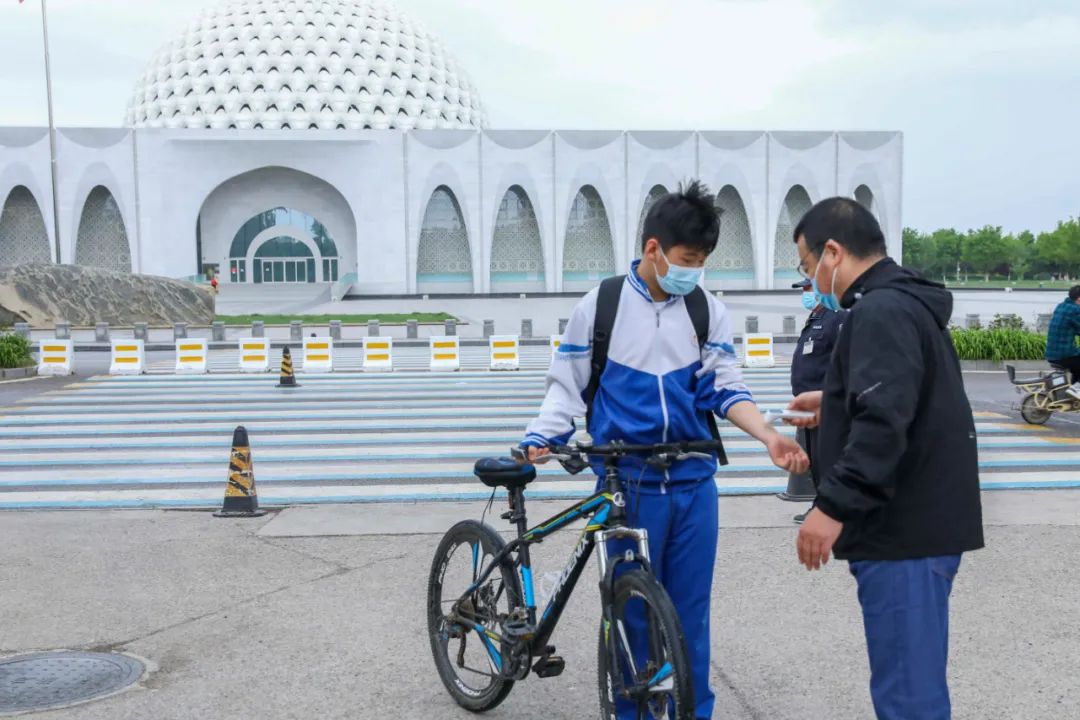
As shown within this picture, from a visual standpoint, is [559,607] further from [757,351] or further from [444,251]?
[444,251]

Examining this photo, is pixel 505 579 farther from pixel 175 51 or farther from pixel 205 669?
pixel 175 51

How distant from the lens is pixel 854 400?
3.18 meters

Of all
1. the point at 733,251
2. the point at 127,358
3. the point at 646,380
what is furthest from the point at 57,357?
the point at 733,251

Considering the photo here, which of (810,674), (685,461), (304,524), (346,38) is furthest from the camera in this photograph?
(346,38)

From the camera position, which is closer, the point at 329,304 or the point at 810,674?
the point at 810,674

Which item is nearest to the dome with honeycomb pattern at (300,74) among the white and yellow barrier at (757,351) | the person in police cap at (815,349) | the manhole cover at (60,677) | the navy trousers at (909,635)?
the white and yellow barrier at (757,351)

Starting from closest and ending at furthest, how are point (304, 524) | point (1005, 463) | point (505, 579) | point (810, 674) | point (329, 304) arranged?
point (505, 579)
point (810, 674)
point (304, 524)
point (1005, 463)
point (329, 304)

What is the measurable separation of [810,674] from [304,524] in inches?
168

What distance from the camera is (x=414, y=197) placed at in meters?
52.7

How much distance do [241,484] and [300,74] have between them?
51.5 metres

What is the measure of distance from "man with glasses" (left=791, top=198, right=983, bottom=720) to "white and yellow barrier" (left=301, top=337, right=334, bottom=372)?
18.1 meters

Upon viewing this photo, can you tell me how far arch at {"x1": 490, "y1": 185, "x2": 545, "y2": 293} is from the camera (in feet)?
182

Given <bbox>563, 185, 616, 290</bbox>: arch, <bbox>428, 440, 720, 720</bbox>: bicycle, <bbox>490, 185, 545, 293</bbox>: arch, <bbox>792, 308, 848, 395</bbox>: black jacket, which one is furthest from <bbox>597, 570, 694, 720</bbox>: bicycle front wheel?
<bbox>563, 185, 616, 290</bbox>: arch

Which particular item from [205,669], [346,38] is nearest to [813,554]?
[205,669]
